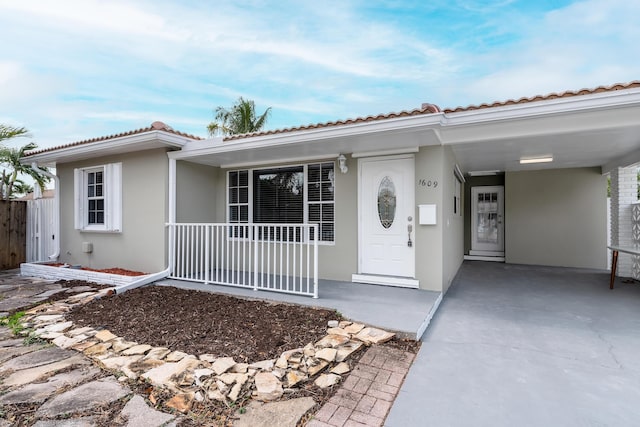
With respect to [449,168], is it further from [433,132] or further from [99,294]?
[99,294]

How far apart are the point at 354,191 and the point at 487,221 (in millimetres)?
6006

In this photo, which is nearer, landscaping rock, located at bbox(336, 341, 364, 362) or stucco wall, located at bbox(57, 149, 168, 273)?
landscaping rock, located at bbox(336, 341, 364, 362)

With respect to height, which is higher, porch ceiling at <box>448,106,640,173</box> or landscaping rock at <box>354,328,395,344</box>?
porch ceiling at <box>448,106,640,173</box>

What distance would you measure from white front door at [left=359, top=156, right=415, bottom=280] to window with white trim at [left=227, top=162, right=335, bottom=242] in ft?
2.17

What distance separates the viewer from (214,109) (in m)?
16.5

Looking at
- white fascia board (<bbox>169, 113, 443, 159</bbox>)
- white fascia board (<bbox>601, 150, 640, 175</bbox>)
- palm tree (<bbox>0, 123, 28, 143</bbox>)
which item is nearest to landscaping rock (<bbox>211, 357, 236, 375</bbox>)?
white fascia board (<bbox>169, 113, 443, 159</bbox>)

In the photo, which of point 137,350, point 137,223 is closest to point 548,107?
point 137,350

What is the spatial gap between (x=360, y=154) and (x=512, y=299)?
134 inches

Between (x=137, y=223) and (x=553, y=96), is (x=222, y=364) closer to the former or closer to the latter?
(x=553, y=96)

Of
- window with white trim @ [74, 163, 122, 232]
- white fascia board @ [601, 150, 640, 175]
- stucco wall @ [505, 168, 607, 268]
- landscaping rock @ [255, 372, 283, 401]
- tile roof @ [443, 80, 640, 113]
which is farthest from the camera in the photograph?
stucco wall @ [505, 168, 607, 268]

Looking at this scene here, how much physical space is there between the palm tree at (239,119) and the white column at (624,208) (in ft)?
44.9

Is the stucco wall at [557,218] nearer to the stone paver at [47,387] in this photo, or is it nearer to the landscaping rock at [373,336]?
the landscaping rock at [373,336]

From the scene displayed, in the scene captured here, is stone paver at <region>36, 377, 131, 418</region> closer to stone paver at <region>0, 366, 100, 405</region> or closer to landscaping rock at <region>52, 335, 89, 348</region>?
stone paver at <region>0, 366, 100, 405</region>

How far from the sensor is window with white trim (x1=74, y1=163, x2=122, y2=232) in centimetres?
676
